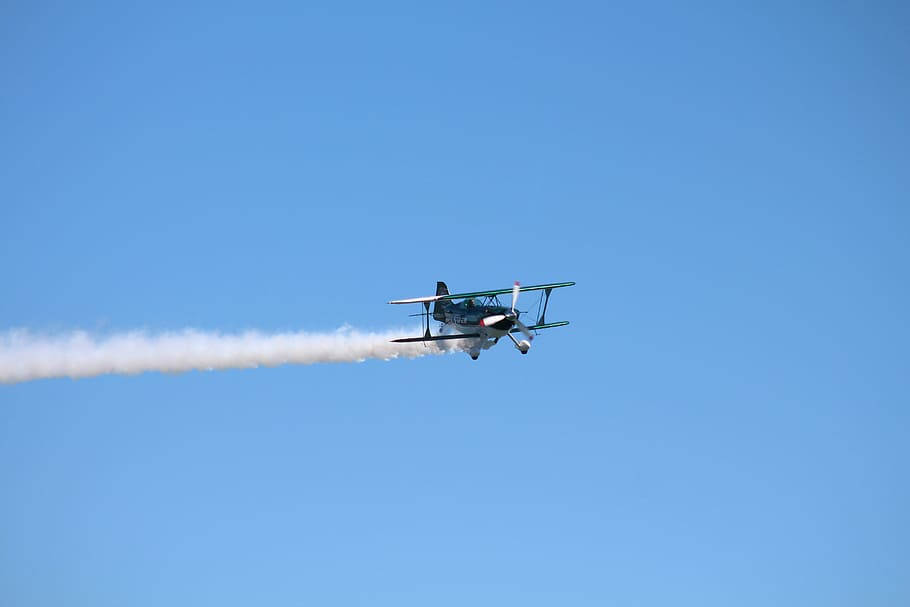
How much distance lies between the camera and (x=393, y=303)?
246 ft

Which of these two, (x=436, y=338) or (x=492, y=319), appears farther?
(x=436, y=338)

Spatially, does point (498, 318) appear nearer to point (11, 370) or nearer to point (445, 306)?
point (445, 306)

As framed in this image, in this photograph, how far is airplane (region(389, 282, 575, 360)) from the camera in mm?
72188

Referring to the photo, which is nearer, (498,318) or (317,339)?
(498,318)

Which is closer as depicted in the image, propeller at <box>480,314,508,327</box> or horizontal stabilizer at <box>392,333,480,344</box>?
propeller at <box>480,314,508,327</box>

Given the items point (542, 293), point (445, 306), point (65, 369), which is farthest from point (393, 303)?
point (65, 369)

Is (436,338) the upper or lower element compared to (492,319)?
upper

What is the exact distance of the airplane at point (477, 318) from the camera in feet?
237

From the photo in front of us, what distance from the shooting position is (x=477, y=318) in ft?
244

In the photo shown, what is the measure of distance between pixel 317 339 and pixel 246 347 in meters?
3.86

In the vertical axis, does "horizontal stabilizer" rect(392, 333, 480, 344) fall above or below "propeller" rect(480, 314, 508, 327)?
above

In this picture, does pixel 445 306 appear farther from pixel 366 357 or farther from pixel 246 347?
pixel 246 347

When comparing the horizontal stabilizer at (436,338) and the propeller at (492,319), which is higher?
the horizontal stabilizer at (436,338)

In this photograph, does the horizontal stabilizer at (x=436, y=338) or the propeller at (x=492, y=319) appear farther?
the horizontal stabilizer at (x=436, y=338)
